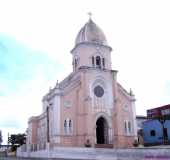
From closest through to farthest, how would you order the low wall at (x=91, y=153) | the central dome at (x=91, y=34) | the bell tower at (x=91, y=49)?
the low wall at (x=91, y=153), the bell tower at (x=91, y=49), the central dome at (x=91, y=34)

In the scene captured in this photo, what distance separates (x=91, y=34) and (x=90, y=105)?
11680 mm

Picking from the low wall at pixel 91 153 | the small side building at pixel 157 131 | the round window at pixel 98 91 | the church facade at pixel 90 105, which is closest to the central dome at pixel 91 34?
the church facade at pixel 90 105

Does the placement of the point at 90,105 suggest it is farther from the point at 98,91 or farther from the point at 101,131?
the point at 101,131

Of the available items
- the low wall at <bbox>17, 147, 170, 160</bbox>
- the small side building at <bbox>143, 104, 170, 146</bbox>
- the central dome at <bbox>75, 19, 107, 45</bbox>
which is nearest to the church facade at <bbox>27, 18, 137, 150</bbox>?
the central dome at <bbox>75, 19, 107, 45</bbox>

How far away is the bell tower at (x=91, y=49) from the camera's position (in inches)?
1656

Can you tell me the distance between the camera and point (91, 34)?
142ft

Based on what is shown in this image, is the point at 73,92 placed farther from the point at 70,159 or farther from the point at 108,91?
the point at 70,159

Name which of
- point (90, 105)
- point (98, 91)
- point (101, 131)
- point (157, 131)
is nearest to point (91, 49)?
point (98, 91)

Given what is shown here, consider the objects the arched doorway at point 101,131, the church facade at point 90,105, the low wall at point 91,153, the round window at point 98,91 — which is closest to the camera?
the low wall at point 91,153

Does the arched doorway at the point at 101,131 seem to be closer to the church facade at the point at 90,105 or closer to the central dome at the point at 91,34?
the church facade at the point at 90,105

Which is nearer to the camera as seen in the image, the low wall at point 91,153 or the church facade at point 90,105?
the low wall at point 91,153

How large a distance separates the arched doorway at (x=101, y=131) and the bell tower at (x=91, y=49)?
792cm

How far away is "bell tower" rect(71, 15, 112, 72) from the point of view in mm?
42062

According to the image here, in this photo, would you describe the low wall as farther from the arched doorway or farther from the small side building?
the small side building
